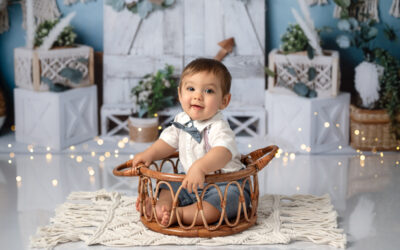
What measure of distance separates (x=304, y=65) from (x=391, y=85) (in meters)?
0.57

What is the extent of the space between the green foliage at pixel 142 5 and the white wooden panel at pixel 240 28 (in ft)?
1.32

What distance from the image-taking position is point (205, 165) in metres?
2.45

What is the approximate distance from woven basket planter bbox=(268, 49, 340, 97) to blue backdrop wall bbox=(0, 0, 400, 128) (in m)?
0.31

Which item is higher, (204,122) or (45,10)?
(45,10)

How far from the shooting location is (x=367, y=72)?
13.4 feet

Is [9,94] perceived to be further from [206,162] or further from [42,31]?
[206,162]

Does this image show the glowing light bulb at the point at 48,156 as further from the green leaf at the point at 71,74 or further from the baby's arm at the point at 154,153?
the baby's arm at the point at 154,153

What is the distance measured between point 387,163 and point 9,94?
9.12ft

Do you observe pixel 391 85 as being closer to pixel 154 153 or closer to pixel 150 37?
pixel 150 37

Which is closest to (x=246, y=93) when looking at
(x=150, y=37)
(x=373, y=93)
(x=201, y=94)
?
(x=150, y=37)

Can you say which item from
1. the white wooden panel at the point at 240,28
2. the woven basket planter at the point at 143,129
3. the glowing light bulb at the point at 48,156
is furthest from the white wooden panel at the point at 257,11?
the glowing light bulb at the point at 48,156

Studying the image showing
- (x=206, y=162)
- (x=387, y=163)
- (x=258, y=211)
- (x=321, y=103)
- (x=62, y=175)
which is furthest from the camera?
(x=321, y=103)

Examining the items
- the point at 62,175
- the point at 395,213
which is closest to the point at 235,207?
the point at 395,213

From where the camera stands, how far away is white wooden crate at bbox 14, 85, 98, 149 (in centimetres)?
414
